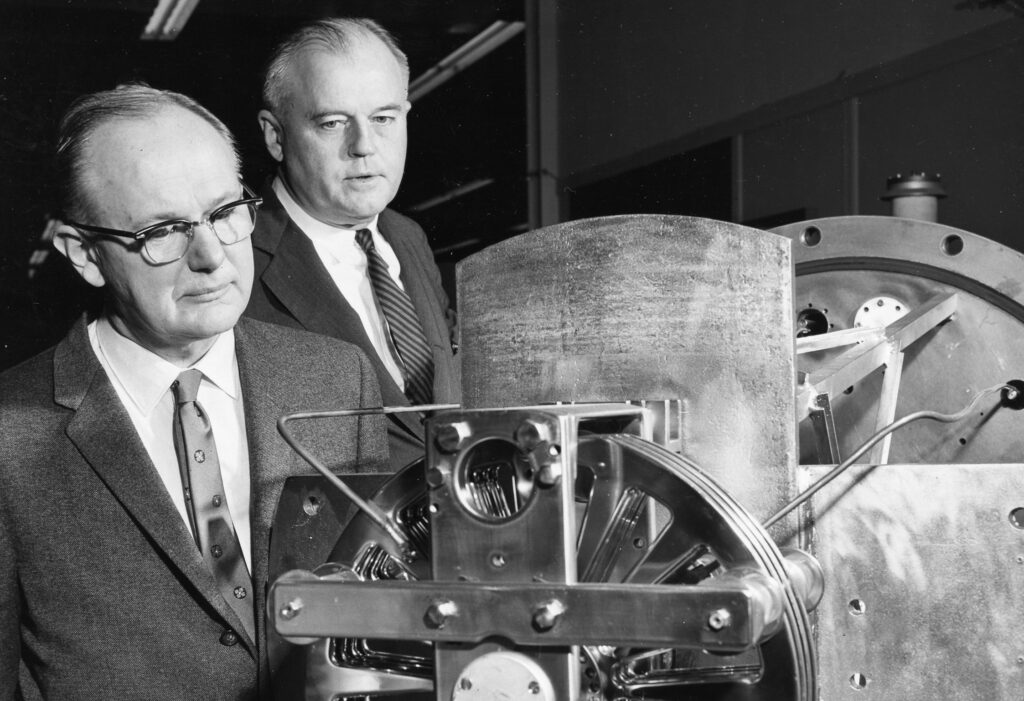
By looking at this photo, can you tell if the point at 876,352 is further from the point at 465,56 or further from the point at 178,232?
the point at 465,56

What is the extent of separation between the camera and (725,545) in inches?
28.5

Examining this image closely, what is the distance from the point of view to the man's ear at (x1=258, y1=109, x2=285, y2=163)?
6.43ft

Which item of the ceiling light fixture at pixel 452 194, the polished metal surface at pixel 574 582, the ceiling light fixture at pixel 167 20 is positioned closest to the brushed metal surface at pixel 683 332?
the polished metal surface at pixel 574 582

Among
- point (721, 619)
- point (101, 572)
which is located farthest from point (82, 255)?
point (721, 619)

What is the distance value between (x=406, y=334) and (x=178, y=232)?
0.60 meters

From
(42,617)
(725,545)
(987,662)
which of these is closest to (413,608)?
(725,545)

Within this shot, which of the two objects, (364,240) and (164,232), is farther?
(364,240)

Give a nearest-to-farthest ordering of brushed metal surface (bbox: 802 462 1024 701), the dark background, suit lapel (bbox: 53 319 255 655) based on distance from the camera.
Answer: brushed metal surface (bbox: 802 462 1024 701), suit lapel (bbox: 53 319 255 655), the dark background

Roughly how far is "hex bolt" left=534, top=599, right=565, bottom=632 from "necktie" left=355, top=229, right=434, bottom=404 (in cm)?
114

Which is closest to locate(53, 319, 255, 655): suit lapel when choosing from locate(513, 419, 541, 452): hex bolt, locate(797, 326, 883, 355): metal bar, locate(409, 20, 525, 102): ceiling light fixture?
locate(513, 419, 541, 452): hex bolt

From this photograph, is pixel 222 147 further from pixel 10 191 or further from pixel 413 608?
pixel 10 191

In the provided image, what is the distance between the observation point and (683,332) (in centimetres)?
91

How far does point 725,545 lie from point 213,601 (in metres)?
0.68

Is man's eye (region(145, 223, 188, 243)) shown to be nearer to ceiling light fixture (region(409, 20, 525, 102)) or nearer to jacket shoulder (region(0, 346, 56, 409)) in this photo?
jacket shoulder (region(0, 346, 56, 409))
